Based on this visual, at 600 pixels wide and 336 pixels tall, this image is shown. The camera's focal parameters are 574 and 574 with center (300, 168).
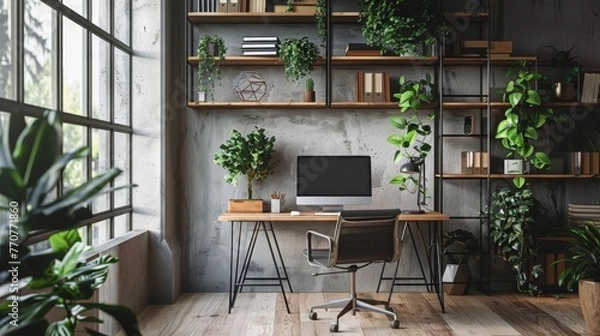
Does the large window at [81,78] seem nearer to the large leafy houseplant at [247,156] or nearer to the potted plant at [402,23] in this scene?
the large leafy houseplant at [247,156]

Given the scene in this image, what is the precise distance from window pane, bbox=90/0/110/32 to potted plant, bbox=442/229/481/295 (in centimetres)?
327

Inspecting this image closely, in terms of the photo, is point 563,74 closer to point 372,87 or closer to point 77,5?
point 372,87

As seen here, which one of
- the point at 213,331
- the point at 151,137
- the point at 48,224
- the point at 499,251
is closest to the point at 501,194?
the point at 499,251

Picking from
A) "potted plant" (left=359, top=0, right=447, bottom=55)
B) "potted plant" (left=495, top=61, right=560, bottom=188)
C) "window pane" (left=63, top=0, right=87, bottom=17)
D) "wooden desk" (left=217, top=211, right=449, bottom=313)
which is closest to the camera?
"window pane" (left=63, top=0, right=87, bottom=17)

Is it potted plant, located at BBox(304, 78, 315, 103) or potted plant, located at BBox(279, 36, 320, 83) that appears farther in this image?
potted plant, located at BBox(304, 78, 315, 103)

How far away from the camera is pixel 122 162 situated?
4613mm

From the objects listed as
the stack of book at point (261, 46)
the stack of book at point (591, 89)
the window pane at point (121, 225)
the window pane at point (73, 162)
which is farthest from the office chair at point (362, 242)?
the stack of book at point (591, 89)

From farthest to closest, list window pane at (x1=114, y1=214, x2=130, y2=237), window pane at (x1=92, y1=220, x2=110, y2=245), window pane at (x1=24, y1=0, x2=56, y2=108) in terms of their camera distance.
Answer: window pane at (x1=114, y1=214, x2=130, y2=237) → window pane at (x1=92, y1=220, x2=110, y2=245) → window pane at (x1=24, y1=0, x2=56, y2=108)

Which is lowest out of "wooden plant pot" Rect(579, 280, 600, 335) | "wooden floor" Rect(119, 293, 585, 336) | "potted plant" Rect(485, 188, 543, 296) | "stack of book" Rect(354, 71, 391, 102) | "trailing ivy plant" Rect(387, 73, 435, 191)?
"wooden floor" Rect(119, 293, 585, 336)

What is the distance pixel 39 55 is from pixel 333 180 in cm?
256

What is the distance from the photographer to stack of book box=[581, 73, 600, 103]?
4996mm

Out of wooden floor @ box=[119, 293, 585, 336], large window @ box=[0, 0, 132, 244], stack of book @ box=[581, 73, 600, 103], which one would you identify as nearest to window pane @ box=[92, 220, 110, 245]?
large window @ box=[0, 0, 132, 244]

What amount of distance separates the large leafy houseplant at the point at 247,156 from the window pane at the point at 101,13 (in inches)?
51.3

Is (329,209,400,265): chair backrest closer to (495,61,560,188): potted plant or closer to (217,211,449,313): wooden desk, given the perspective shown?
(217,211,449,313): wooden desk
